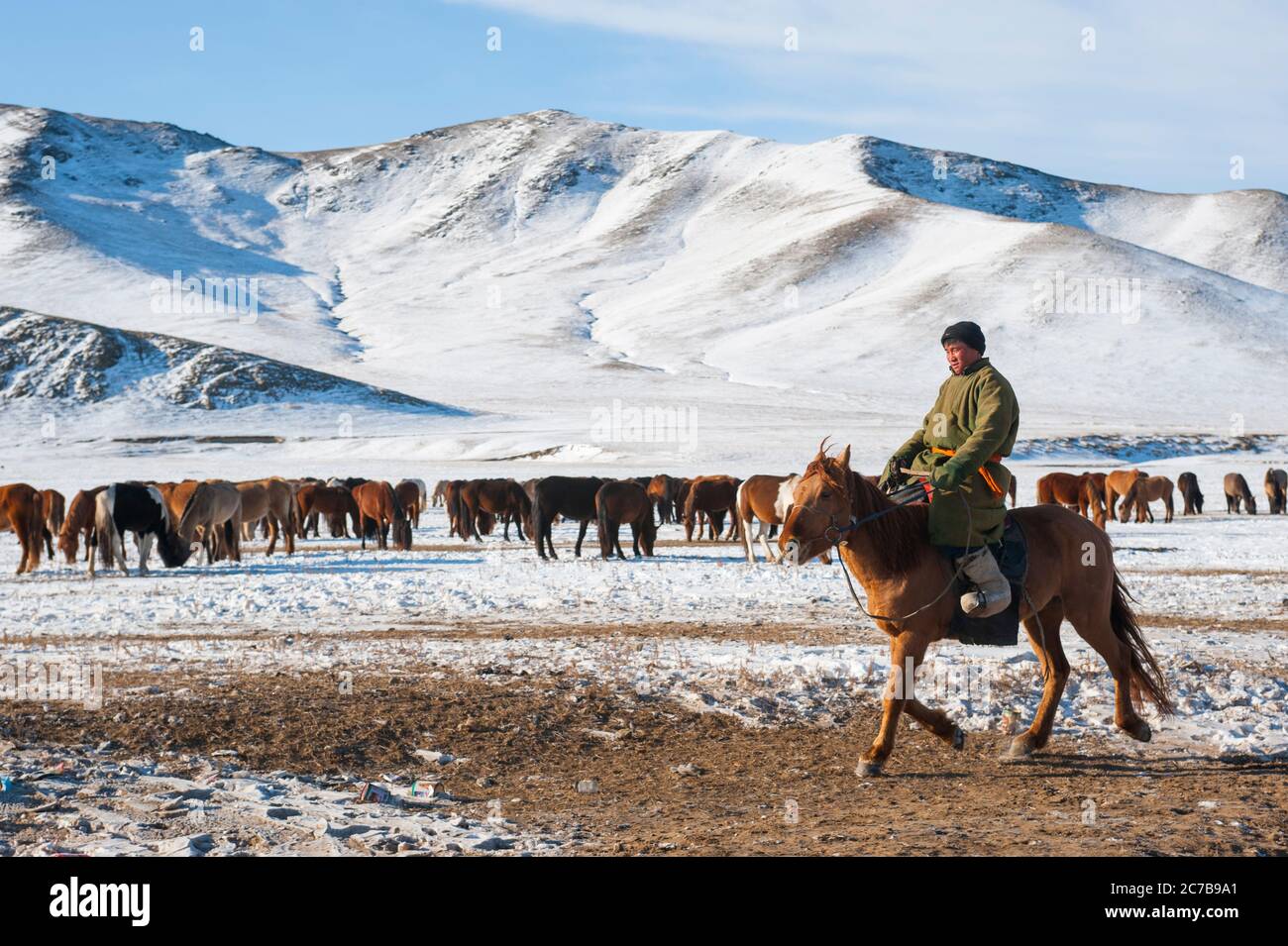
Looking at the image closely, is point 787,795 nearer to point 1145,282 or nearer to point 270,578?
point 270,578

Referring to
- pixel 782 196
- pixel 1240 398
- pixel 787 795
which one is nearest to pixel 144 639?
pixel 787 795

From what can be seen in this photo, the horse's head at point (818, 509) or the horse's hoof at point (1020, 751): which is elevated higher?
the horse's head at point (818, 509)

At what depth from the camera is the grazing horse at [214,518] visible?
920 inches

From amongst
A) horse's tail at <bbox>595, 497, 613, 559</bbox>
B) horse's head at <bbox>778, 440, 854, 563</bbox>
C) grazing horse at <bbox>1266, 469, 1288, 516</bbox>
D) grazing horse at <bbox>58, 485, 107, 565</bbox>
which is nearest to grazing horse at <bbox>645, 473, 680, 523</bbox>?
horse's tail at <bbox>595, 497, 613, 559</bbox>

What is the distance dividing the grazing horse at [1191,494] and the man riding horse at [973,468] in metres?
39.4

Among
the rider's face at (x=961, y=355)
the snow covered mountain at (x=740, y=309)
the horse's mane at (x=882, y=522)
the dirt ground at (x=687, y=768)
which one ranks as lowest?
the dirt ground at (x=687, y=768)

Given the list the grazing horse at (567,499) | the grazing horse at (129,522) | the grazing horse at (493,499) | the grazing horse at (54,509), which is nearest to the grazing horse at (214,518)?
the grazing horse at (129,522)

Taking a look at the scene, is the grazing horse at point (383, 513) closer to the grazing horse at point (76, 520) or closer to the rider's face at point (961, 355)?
the grazing horse at point (76, 520)

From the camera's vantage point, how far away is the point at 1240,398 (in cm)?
10194

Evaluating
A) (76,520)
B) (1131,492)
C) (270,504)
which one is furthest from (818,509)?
(1131,492)

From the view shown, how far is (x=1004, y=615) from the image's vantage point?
761 cm

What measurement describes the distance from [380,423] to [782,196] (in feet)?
388

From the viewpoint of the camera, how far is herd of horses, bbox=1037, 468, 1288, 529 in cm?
3522

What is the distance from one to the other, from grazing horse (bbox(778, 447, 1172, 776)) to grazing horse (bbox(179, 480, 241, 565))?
18.5 meters
